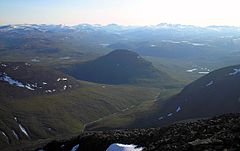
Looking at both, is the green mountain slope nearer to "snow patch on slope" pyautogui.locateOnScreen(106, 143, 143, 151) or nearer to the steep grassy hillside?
the steep grassy hillside

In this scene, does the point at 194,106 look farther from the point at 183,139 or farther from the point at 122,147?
the point at 183,139

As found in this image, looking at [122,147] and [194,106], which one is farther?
[194,106]

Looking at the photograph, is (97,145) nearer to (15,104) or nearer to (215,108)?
Result: (215,108)

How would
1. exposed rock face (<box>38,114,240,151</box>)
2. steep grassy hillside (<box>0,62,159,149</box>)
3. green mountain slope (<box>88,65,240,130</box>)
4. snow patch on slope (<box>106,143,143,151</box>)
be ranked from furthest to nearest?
steep grassy hillside (<box>0,62,159,149</box>)
green mountain slope (<box>88,65,240,130</box>)
snow patch on slope (<box>106,143,143,151</box>)
exposed rock face (<box>38,114,240,151</box>)

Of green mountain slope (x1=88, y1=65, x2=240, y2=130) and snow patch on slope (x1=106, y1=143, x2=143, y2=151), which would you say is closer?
snow patch on slope (x1=106, y1=143, x2=143, y2=151)

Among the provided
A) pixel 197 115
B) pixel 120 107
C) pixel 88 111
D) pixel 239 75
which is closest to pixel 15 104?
pixel 88 111

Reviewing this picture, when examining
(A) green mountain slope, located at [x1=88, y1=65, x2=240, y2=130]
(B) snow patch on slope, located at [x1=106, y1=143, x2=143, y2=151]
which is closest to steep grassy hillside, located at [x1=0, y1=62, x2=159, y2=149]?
(A) green mountain slope, located at [x1=88, y1=65, x2=240, y2=130]

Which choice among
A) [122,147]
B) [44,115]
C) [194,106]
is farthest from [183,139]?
[44,115]

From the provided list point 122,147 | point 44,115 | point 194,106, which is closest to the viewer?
point 122,147

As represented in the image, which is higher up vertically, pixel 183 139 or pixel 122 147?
pixel 183 139
